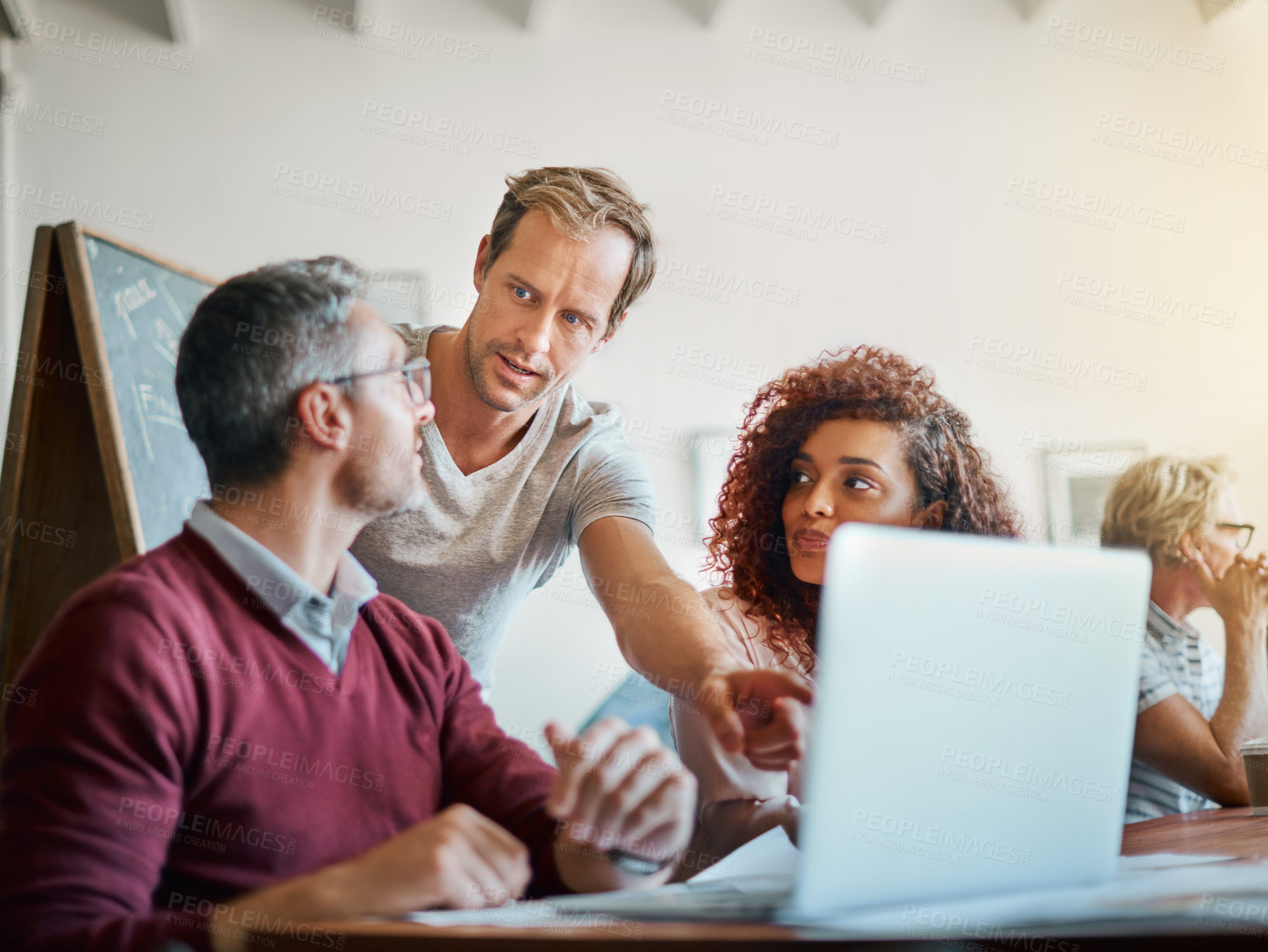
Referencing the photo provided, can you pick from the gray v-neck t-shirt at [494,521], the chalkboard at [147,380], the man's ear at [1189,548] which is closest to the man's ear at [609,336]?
the gray v-neck t-shirt at [494,521]

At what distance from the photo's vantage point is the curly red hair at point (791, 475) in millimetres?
1655

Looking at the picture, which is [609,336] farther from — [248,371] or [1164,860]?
[1164,860]

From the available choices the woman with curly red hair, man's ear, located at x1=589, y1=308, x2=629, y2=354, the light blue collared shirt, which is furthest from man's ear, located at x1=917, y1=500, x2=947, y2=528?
the light blue collared shirt

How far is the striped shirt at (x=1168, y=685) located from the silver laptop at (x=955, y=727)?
3.04 ft

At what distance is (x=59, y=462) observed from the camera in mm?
1352

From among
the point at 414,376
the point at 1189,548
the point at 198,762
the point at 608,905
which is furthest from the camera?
the point at 1189,548

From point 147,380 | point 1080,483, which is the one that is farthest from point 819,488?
point 1080,483

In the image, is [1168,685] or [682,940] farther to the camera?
[1168,685]

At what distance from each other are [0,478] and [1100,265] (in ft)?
11.0

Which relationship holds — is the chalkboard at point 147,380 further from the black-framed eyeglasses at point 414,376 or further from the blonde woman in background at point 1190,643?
the blonde woman in background at point 1190,643

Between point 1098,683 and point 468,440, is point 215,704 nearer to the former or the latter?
point 1098,683

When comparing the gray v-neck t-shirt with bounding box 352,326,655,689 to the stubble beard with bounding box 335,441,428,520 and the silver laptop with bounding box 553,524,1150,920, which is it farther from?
the silver laptop with bounding box 553,524,1150,920

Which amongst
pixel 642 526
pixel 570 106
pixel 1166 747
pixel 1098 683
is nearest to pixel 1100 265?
pixel 570 106

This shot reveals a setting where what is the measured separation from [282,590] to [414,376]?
0.91ft
